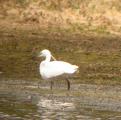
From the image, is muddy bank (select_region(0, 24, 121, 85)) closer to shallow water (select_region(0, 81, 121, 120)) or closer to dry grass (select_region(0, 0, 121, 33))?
dry grass (select_region(0, 0, 121, 33))

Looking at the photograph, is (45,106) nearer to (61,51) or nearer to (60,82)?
(60,82)

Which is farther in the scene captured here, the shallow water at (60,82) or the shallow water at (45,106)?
the shallow water at (60,82)

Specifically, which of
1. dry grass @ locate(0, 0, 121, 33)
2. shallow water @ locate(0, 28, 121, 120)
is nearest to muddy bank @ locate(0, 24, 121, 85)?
shallow water @ locate(0, 28, 121, 120)

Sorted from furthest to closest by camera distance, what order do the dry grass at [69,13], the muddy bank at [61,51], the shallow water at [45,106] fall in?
the dry grass at [69,13], the muddy bank at [61,51], the shallow water at [45,106]

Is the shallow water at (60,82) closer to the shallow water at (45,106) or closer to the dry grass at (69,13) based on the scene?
the shallow water at (45,106)

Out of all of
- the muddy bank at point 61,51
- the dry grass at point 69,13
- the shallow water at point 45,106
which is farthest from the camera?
the dry grass at point 69,13

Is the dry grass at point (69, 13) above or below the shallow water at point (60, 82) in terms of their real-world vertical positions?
above

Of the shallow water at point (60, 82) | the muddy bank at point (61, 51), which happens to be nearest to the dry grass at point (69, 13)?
the muddy bank at point (61, 51)

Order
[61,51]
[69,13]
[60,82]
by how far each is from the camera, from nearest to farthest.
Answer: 1. [60,82]
2. [61,51]
3. [69,13]

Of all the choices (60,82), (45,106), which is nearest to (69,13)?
(60,82)

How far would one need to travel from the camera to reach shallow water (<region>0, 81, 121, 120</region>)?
16.1 meters

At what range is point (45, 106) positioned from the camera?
56.7ft

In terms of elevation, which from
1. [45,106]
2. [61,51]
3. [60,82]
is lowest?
[45,106]

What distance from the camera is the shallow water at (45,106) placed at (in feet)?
52.8
